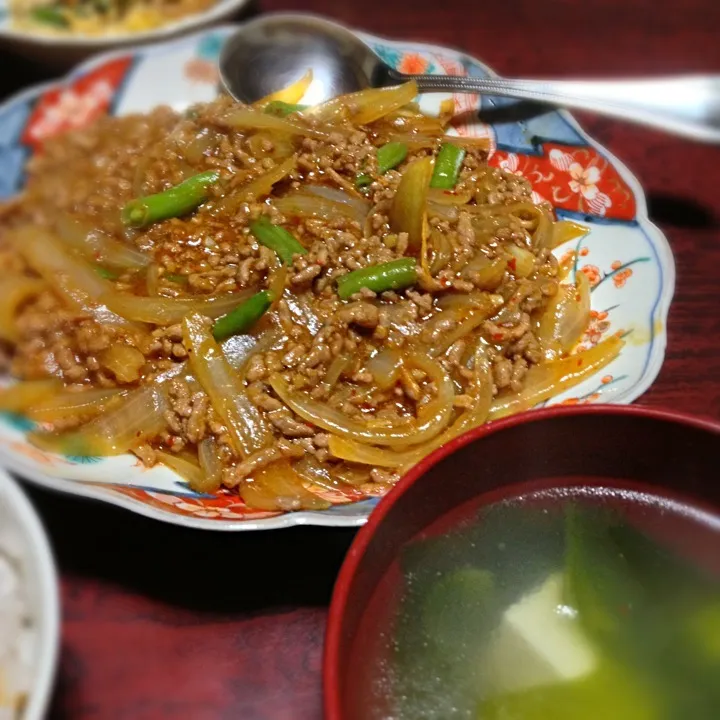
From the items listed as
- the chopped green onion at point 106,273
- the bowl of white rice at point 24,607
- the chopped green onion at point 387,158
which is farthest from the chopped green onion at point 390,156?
the bowl of white rice at point 24,607

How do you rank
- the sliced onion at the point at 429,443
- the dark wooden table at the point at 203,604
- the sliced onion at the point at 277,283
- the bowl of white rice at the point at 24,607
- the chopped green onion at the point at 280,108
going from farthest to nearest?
1. the chopped green onion at the point at 280,108
2. the sliced onion at the point at 277,283
3. the sliced onion at the point at 429,443
4. the dark wooden table at the point at 203,604
5. the bowl of white rice at the point at 24,607

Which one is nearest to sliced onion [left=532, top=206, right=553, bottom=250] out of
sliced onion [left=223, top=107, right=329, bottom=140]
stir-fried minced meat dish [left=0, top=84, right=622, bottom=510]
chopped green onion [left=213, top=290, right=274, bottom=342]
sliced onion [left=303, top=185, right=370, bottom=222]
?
stir-fried minced meat dish [left=0, top=84, right=622, bottom=510]

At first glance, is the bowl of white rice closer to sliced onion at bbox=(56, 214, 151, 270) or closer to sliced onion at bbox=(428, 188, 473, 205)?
sliced onion at bbox=(56, 214, 151, 270)

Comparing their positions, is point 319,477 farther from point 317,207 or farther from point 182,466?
point 317,207

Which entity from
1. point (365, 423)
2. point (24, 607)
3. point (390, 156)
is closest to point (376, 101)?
point (390, 156)

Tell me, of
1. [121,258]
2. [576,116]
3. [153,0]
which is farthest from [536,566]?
[153,0]

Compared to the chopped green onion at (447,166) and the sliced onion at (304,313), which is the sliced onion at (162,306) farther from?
the chopped green onion at (447,166)

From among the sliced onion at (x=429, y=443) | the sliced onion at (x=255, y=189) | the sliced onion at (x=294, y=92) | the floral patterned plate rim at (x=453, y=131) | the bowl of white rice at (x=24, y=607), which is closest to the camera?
the bowl of white rice at (x=24, y=607)
